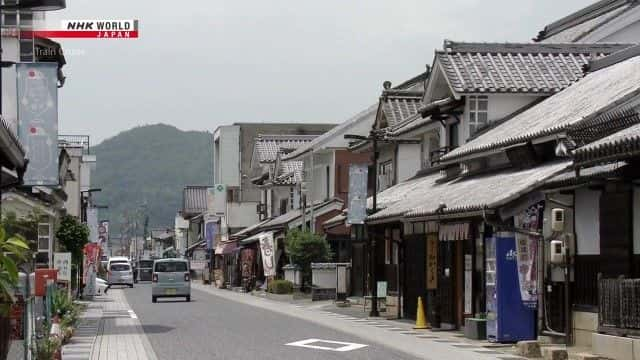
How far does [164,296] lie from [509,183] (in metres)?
31.7

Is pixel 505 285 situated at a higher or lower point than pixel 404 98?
lower

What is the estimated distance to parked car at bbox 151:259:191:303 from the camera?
53.8 meters

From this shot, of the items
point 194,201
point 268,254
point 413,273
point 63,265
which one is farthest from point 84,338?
point 194,201

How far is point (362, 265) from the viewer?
5041cm

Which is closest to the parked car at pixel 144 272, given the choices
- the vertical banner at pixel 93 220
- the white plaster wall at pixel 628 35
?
the vertical banner at pixel 93 220

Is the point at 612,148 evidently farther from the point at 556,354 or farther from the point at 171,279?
the point at 171,279

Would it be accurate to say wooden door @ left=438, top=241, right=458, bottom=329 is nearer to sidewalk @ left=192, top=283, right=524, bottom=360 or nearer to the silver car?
sidewalk @ left=192, top=283, right=524, bottom=360

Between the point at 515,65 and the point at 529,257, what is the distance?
38.7 feet

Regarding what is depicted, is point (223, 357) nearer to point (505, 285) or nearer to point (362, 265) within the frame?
point (505, 285)

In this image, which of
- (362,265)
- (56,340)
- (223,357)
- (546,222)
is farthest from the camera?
(362,265)

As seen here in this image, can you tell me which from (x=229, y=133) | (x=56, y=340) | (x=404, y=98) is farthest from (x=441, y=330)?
(x=229, y=133)

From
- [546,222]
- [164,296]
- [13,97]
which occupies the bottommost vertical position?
[164,296]

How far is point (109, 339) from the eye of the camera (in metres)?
28.6

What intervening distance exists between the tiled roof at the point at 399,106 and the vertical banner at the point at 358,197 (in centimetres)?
325
